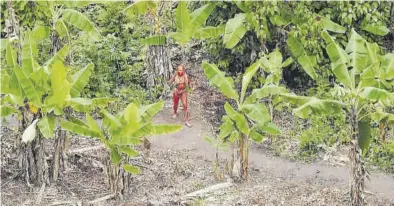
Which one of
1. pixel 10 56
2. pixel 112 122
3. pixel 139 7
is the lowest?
pixel 112 122

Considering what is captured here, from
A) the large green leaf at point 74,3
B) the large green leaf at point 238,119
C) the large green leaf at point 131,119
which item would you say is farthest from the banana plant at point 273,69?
the large green leaf at point 74,3

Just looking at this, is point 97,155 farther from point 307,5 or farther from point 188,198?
point 307,5

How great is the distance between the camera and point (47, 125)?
8164mm

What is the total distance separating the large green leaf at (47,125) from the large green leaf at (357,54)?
4.15m

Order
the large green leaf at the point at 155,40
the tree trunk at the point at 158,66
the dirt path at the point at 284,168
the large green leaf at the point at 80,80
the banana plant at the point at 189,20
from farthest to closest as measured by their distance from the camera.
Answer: the tree trunk at the point at 158,66 → the large green leaf at the point at 155,40 → the banana plant at the point at 189,20 → the dirt path at the point at 284,168 → the large green leaf at the point at 80,80

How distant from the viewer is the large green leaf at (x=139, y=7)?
36.4 ft

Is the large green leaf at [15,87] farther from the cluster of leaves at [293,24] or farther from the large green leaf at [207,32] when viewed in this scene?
the cluster of leaves at [293,24]

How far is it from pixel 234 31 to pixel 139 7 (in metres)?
1.84

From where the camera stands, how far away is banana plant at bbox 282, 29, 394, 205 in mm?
7945

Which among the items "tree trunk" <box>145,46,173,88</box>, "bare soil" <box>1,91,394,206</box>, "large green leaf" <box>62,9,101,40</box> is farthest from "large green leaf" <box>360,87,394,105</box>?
"tree trunk" <box>145,46,173,88</box>

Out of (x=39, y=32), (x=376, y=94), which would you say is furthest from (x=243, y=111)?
(x=39, y=32)

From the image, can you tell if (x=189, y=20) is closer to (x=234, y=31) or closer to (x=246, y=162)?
A: (x=234, y=31)

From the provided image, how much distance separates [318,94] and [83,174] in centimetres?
488

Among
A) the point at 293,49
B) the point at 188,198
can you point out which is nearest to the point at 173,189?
the point at 188,198
